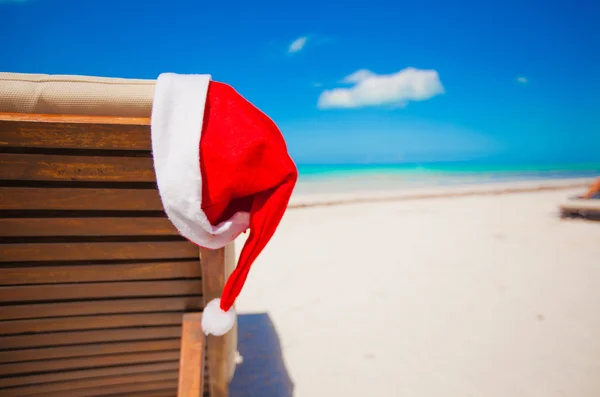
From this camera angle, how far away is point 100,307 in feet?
4.76

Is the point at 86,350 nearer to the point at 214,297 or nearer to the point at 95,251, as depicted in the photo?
the point at 95,251

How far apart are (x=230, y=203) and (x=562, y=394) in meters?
2.63

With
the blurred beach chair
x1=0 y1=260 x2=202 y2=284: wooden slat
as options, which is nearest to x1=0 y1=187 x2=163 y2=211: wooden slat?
x1=0 y1=260 x2=202 y2=284: wooden slat

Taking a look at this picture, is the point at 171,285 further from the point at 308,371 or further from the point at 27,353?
the point at 308,371

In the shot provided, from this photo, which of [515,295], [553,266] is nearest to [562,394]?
[515,295]

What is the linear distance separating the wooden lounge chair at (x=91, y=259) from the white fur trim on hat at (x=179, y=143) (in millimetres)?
59

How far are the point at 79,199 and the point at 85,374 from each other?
103cm

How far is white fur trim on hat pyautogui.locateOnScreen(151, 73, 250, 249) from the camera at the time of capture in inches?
40.5

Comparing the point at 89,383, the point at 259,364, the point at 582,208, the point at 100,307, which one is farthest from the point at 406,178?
the point at 100,307

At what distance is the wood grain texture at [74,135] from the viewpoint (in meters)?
0.98

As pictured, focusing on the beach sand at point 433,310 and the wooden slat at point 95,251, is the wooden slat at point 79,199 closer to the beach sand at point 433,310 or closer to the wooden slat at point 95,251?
the wooden slat at point 95,251

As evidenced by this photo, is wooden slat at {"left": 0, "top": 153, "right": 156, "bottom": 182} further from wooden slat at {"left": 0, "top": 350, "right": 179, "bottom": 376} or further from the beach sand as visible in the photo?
the beach sand

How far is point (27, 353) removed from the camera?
1501 millimetres

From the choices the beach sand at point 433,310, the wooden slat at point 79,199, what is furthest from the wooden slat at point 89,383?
the wooden slat at point 79,199
